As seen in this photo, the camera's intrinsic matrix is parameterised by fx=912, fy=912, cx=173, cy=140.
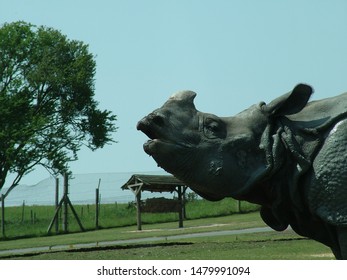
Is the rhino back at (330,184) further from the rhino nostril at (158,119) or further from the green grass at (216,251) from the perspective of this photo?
the green grass at (216,251)

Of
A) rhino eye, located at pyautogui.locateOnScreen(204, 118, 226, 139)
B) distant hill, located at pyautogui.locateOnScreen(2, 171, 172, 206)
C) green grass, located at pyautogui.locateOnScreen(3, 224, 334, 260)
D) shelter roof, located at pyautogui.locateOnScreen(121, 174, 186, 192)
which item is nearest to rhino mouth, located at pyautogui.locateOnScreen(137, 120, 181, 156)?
rhino eye, located at pyautogui.locateOnScreen(204, 118, 226, 139)

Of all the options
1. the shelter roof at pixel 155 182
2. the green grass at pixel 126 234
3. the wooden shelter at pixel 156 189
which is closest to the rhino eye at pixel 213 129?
the green grass at pixel 126 234

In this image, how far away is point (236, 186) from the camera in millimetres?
5082

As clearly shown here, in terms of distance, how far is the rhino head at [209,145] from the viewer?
5062mm

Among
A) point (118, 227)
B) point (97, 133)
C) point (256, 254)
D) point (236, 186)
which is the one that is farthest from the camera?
point (97, 133)

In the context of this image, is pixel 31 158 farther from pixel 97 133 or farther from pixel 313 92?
pixel 313 92

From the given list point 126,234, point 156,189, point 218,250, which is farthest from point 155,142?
point 156,189

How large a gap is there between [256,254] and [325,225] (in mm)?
11314

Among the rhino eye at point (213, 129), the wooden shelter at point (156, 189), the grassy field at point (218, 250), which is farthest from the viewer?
the wooden shelter at point (156, 189)

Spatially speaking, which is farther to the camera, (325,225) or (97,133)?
(97,133)

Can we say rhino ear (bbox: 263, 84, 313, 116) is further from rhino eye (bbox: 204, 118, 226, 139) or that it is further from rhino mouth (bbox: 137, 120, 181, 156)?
rhino mouth (bbox: 137, 120, 181, 156)
